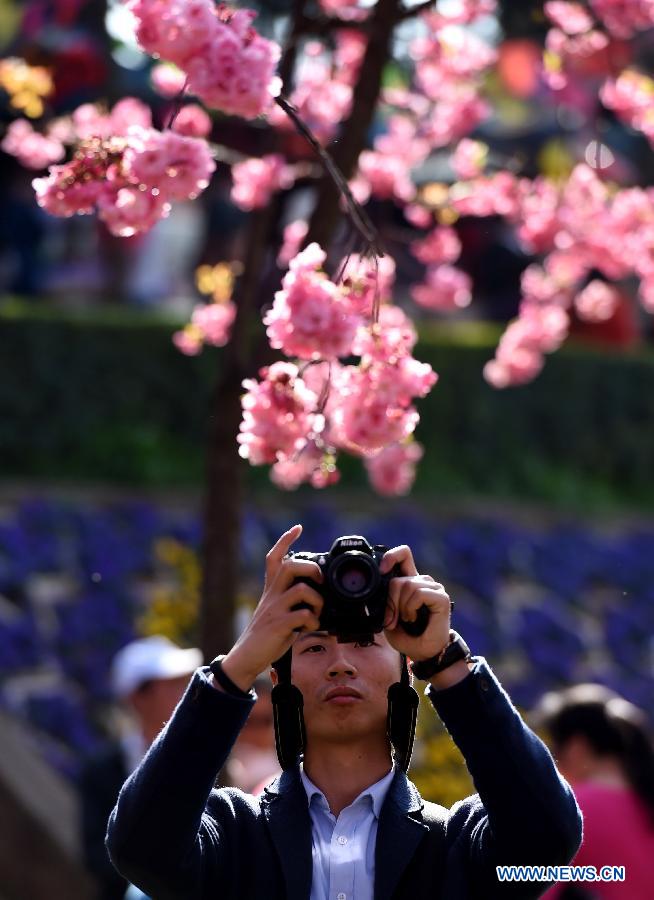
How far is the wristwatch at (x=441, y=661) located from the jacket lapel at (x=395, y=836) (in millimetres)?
224

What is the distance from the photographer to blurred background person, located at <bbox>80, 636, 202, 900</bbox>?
18.3 feet

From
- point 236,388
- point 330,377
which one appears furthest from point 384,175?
point 330,377

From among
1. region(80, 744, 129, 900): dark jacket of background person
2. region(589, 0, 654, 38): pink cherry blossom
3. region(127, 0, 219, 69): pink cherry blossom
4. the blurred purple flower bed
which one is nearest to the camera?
region(127, 0, 219, 69): pink cherry blossom

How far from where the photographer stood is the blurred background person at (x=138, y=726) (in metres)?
5.57

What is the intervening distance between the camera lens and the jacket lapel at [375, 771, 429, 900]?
39 cm

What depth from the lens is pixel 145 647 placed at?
19.3ft

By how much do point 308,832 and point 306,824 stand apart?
18 millimetres

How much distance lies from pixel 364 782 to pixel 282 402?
1.13 meters

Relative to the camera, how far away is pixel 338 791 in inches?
115

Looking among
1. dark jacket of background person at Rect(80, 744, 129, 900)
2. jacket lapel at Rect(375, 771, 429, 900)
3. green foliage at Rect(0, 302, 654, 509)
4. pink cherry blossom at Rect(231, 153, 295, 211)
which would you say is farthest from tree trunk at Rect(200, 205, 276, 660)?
green foliage at Rect(0, 302, 654, 509)

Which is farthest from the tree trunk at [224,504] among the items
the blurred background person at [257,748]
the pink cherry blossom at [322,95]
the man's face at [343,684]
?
the man's face at [343,684]

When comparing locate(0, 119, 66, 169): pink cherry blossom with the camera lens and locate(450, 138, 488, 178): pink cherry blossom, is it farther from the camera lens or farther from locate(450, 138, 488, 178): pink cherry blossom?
the camera lens

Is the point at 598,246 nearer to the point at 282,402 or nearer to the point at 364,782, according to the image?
the point at 282,402

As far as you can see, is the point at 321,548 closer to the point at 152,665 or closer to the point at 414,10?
the point at 152,665
